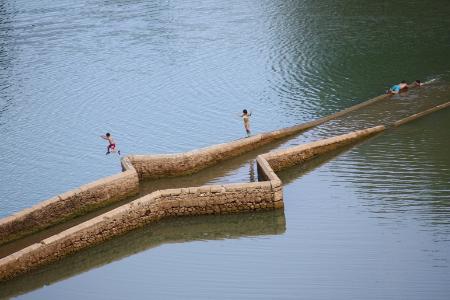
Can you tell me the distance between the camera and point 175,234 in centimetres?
2062

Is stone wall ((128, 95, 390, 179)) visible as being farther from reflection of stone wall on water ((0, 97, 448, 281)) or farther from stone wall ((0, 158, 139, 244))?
stone wall ((0, 158, 139, 244))

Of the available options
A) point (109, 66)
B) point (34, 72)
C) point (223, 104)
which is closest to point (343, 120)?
point (223, 104)

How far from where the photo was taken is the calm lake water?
1822 cm

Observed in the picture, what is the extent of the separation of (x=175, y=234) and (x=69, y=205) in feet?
10.2

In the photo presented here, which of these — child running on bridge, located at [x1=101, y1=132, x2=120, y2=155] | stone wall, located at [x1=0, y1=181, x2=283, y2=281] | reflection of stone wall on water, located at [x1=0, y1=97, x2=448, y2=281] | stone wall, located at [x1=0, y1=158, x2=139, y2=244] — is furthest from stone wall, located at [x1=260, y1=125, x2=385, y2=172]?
child running on bridge, located at [x1=101, y1=132, x2=120, y2=155]

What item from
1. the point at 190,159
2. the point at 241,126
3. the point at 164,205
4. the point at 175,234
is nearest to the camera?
the point at 175,234

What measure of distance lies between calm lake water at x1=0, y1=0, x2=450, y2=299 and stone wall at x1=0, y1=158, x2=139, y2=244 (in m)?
0.86

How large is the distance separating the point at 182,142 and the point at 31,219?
311 inches

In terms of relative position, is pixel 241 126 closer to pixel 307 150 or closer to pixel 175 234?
pixel 307 150

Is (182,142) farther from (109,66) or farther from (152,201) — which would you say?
(109,66)

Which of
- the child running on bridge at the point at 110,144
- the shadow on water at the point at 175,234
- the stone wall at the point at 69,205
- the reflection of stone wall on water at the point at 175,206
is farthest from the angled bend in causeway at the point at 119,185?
the child running on bridge at the point at 110,144

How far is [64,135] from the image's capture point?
28.6m

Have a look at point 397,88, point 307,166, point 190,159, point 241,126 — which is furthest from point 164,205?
point 397,88

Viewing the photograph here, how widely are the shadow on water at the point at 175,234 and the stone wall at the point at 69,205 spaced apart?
1579 mm
